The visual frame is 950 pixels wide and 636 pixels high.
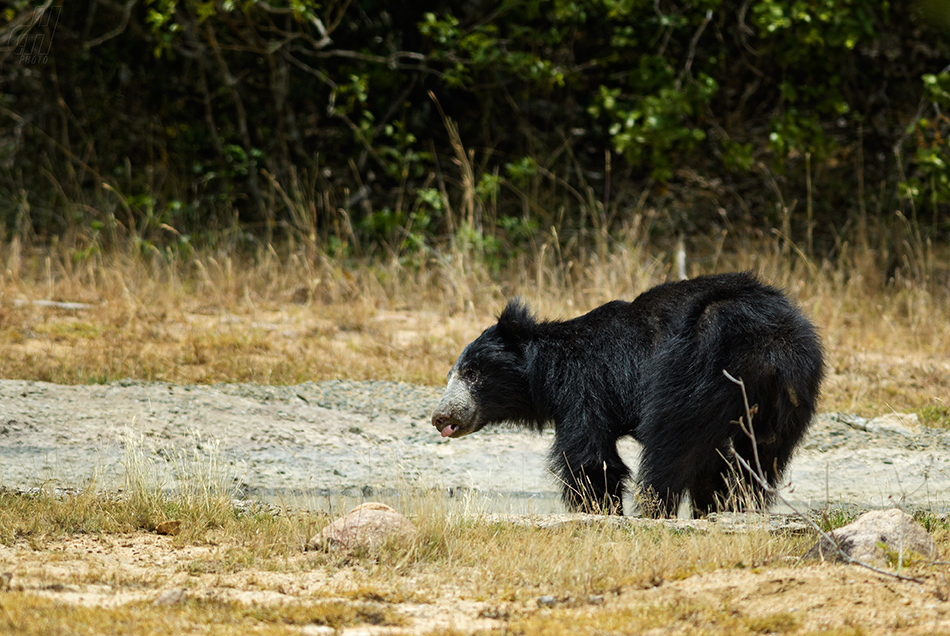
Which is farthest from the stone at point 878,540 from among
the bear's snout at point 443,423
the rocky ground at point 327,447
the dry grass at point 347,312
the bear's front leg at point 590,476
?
the dry grass at point 347,312

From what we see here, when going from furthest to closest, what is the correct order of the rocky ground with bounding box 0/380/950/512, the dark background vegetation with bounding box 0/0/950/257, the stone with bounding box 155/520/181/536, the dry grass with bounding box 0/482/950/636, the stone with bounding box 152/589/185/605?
the dark background vegetation with bounding box 0/0/950/257 < the rocky ground with bounding box 0/380/950/512 < the stone with bounding box 155/520/181/536 < the stone with bounding box 152/589/185/605 < the dry grass with bounding box 0/482/950/636

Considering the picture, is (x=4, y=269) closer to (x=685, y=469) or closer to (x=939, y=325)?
(x=685, y=469)

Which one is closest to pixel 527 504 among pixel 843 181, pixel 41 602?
pixel 41 602

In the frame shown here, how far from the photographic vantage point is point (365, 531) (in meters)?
4.54

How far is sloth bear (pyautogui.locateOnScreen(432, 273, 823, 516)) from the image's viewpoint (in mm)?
5254

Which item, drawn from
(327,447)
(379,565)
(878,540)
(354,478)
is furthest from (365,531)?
(327,447)

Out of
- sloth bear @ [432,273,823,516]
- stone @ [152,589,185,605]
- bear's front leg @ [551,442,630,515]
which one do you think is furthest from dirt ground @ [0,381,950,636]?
bear's front leg @ [551,442,630,515]

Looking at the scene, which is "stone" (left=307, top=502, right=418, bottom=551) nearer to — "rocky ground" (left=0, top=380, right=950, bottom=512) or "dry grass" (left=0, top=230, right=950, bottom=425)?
"rocky ground" (left=0, top=380, right=950, bottom=512)

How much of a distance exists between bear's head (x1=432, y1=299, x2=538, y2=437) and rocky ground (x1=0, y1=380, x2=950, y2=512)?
1.52 feet

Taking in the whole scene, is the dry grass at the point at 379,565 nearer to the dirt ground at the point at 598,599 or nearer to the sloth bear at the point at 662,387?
the dirt ground at the point at 598,599

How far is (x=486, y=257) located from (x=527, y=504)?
645 centimetres

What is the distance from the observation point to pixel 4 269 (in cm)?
1176

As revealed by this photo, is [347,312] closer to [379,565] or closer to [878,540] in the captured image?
[379,565]

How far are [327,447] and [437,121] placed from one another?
981 cm
